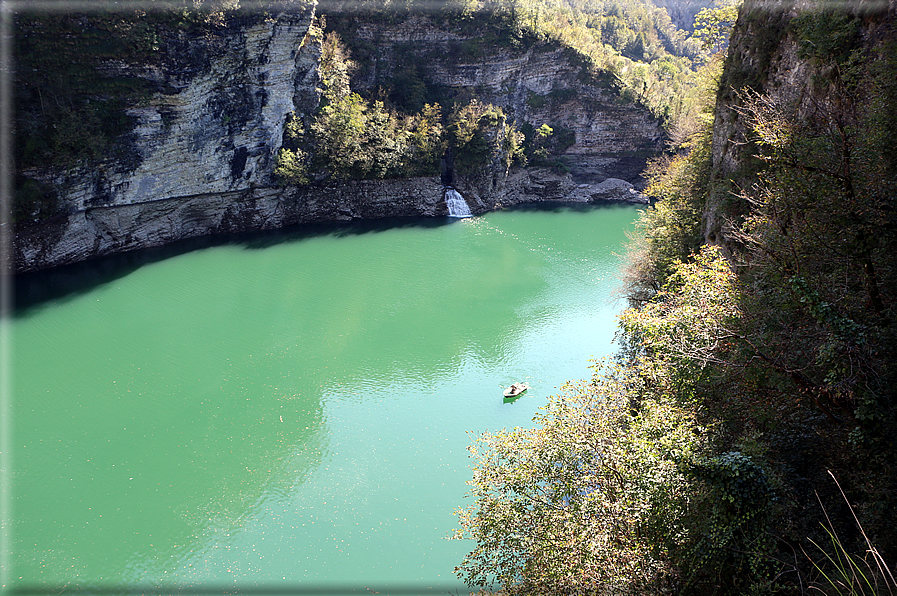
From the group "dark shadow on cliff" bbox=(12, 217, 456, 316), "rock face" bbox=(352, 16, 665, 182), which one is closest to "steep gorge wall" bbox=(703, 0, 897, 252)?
"dark shadow on cliff" bbox=(12, 217, 456, 316)

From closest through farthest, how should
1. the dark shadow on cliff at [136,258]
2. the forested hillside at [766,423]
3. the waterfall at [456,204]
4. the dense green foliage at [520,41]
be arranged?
the forested hillside at [766,423]
the dark shadow on cliff at [136,258]
the waterfall at [456,204]
the dense green foliage at [520,41]

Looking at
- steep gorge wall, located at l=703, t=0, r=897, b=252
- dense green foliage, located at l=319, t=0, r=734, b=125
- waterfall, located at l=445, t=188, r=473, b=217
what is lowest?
waterfall, located at l=445, t=188, r=473, b=217

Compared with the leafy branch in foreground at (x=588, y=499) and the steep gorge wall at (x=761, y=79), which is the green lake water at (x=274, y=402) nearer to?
the leafy branch in foreground at (x=588, y=499)

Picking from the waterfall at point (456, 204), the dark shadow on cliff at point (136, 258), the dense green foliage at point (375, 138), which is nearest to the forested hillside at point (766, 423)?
the dark shadow on cliff at point (136, 258)

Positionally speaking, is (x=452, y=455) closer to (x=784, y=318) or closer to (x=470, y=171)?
(x=784, y=318)

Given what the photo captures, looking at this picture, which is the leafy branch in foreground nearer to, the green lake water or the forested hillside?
the forested hillside
